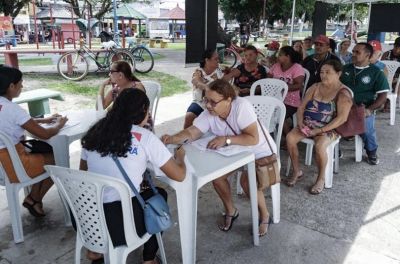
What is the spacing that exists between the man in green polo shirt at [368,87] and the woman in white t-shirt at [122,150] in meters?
2.84

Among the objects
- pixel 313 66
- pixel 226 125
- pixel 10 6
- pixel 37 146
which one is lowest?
pixel 37 146

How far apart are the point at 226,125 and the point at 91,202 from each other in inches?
42.3

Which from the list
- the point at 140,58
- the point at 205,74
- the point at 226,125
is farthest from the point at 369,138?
the point at 140,58

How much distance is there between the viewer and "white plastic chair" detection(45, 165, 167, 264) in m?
1.66

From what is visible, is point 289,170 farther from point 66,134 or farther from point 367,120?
point 66,134

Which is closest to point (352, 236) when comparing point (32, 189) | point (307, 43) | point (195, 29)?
point (32, 189)

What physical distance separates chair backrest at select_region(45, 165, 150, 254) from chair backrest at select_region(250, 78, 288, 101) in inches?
105

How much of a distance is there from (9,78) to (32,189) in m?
0.88

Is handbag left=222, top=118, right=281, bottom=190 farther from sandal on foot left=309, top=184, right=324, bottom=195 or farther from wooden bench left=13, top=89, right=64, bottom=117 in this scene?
wooden bench left=13, top=89, right=64, bottom=117

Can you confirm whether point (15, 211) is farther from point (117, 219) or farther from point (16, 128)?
point (117, 219)

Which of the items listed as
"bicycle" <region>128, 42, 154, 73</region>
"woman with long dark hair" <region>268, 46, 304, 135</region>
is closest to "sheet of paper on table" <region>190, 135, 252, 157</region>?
"woman with long dark hair" <region>268, 46, 304, 135</region>

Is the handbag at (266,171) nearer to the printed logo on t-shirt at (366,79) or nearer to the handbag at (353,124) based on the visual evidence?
the handbag at (353,124)

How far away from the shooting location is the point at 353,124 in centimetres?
347

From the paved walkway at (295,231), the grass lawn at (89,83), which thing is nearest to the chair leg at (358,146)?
the paved walkway at (295,231)
